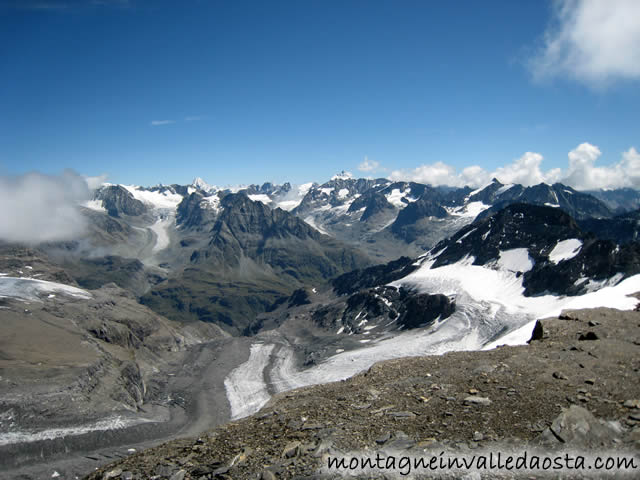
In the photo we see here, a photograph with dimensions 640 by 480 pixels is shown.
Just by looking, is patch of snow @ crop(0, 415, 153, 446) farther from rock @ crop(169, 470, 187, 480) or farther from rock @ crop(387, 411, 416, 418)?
rock @ crop(387, 411, 416, 418)

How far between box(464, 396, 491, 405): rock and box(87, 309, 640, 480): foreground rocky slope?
47mm

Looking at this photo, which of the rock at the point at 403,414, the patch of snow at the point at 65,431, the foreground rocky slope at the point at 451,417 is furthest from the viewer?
the patch of snow at the point at 65,431

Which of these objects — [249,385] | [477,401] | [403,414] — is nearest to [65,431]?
[249,385]

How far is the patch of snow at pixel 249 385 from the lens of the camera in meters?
106

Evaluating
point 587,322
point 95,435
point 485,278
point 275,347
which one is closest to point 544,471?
point 587,322

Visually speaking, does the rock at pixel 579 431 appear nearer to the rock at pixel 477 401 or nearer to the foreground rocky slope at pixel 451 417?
the foreground rocky slope at pixel 451 417

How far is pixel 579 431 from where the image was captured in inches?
565

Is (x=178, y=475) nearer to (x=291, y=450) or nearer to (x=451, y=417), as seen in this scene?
(x=291, y=450)

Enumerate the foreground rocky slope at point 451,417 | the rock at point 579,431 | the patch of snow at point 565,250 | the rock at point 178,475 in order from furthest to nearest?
the patch of snow at point 565,250, the rock at point 178,475, the foreground rocky slope at point 451,417, the rock at point 579,431

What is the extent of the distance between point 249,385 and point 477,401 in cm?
11654

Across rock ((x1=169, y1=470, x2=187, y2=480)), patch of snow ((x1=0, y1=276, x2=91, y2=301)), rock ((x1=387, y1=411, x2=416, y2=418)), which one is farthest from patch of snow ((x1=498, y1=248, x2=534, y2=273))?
patch of snow ((x1=0, y1=276, x2=91, y2=301))

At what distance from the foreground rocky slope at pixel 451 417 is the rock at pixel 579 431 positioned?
0.03m

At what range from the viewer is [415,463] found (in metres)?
14.6

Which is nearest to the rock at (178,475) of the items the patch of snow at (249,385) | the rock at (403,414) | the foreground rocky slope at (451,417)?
the foreground rocky slope at (451,417)
